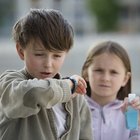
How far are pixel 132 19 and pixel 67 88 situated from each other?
33.8 meters

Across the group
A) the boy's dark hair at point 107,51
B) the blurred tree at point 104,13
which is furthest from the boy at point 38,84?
the blurred tree at point 104,13

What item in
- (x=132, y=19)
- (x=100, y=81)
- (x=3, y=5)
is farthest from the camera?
(x=132, y=19)

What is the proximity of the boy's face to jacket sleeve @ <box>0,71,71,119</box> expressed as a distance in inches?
3.3

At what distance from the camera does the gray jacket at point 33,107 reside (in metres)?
2.37

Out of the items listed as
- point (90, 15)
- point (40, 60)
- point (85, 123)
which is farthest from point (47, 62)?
point (90, 15)

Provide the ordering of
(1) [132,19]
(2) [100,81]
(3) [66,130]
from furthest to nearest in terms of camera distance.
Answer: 1. (1) [132,19]
2. (2) [100,81]
3. (3) [66,130]

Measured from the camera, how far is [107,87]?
3115mm

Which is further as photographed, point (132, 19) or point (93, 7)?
point (132, 19)

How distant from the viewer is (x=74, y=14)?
3381 centimetres

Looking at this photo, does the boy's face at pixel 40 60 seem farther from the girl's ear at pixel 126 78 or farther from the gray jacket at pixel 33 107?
the girl's ear at pixel 126 78

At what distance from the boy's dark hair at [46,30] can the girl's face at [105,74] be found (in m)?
0.58

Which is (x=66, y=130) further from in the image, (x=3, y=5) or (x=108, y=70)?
(x=3, y=5)

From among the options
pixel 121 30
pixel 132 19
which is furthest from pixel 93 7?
pixel 132 19

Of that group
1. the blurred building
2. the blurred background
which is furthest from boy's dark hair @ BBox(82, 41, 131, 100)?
the blurred building
